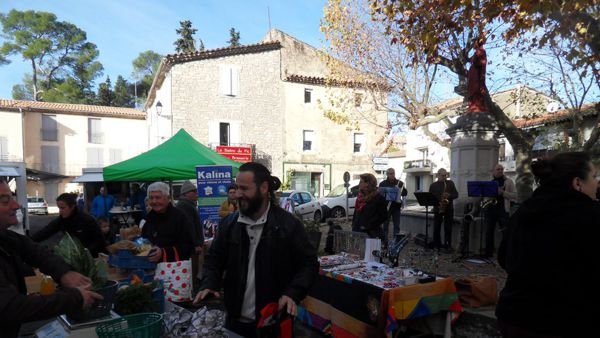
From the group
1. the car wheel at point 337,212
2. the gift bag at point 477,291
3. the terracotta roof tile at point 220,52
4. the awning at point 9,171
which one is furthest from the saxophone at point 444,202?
the terracotta roof tile at point 220,52

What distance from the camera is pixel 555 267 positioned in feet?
6.41

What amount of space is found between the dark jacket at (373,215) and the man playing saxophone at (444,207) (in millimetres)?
2616

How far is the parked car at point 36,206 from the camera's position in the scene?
86.9 feet

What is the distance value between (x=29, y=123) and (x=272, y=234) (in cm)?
3339

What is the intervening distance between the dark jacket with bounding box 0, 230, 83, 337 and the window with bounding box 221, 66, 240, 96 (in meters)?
21.7

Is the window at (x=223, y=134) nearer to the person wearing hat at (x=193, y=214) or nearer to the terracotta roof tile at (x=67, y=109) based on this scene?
→ the terracotta roof tile at (x=67, y=109)

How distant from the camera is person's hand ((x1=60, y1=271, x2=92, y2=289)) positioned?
96.9 inches

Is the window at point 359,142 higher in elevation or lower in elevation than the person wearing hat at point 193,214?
higher

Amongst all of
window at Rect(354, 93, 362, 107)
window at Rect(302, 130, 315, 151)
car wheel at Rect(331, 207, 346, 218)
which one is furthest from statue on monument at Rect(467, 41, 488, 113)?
window at Rect(302, 130, 315, 151)

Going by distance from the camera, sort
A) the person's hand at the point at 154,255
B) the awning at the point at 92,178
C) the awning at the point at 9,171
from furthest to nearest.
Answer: the awning at the point at 92,178
the awning at the point at 9,171
the person's hand at the point at 154,255

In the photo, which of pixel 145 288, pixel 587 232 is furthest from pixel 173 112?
pixel 587 232

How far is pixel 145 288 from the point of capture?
3.27 meters

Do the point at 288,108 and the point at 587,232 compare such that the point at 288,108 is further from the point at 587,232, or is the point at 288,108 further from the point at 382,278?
the point at 587,232

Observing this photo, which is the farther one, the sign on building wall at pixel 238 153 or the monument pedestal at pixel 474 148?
the sign on building wall at pixel 238 153
